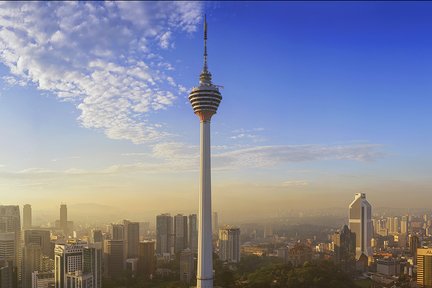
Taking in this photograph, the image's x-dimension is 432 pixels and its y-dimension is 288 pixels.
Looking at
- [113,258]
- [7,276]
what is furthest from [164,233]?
[7,276]

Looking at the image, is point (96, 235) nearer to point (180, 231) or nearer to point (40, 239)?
point (40, 239)

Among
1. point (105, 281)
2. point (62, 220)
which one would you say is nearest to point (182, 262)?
point (105, 281)

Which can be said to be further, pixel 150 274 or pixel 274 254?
pixel 274 254

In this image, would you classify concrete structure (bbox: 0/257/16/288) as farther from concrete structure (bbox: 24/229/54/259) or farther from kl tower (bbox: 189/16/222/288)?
kl tower (bbox: 189/16/222/288)

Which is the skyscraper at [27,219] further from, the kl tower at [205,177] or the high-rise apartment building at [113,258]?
the kl tower at [205,177]

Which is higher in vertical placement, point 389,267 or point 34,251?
point 34,251

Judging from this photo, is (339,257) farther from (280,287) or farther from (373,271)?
(280,287)
